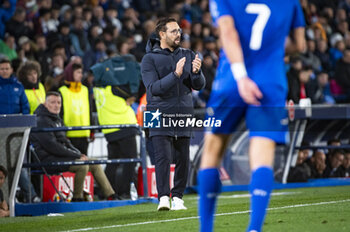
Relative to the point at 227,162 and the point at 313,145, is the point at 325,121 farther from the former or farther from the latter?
the point at 227,162

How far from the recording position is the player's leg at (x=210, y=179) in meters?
5.23

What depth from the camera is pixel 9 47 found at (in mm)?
15594

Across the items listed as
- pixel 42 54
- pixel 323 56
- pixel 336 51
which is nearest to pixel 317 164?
pixel 42 54

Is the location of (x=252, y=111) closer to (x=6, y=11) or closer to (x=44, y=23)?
(x=6, y=11)

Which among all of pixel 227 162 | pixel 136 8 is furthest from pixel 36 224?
pixel 136 8

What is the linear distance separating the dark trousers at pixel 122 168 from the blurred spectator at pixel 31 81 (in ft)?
4.77

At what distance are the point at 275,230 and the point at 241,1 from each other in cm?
219

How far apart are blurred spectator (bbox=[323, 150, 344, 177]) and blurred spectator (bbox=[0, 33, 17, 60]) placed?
6.16 m

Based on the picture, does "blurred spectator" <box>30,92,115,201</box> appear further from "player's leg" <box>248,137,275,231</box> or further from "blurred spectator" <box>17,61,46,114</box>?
"player's leg" <box>248,137,275,231</box>

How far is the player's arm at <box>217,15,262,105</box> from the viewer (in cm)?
488

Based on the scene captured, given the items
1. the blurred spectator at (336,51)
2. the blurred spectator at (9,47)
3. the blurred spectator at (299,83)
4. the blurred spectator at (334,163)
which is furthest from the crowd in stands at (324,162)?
the blurred spectator at (336,51)

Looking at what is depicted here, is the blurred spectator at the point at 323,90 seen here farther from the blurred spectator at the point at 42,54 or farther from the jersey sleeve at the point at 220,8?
the jersey sleeve at the point at 220,8

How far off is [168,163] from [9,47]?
7.54m

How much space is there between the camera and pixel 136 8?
70.9 ft
